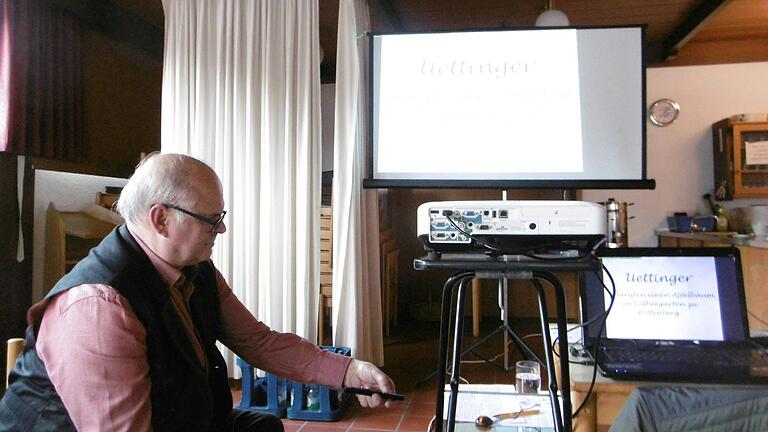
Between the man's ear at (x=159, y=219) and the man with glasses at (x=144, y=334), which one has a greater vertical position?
the man's ear at (x=159, y=219)

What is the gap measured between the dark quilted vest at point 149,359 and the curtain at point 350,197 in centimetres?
153

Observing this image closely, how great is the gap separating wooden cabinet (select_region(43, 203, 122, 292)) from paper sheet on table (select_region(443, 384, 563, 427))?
2.97m

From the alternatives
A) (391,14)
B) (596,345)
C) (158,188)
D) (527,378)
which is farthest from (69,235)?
(596,345)

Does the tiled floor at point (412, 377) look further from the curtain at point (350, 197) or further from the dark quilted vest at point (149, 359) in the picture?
the dark quilted vest at point (149, 359)

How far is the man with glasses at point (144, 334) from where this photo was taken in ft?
2.96

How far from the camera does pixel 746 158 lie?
167 inches

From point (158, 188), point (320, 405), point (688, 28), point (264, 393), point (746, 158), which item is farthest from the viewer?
point (746, 158)

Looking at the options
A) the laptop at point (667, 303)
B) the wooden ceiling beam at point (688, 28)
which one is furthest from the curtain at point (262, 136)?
the wooden ceiling beam at point (688, 28)

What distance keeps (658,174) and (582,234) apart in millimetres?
4141

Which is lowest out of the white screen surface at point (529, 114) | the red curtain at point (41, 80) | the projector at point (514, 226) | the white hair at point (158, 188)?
the projector at point (514, 226)

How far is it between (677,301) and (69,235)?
3609mm

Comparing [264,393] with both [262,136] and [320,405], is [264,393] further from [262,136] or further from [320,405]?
[262,136]

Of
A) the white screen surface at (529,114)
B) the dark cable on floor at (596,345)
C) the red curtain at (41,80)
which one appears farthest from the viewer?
the red curtain at (41,80)

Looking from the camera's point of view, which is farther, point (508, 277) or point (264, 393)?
point (264, 393)
